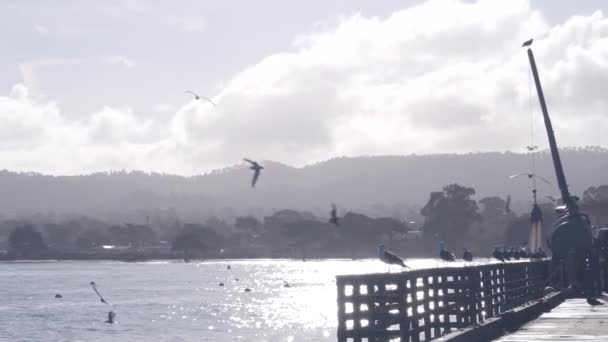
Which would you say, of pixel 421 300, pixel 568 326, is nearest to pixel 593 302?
pixel 568 326

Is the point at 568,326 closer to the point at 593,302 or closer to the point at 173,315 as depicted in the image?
the point at 593,302

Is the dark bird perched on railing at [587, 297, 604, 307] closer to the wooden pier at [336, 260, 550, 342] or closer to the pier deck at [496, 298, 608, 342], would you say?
the pier deck at [496, 298, 608, 342]

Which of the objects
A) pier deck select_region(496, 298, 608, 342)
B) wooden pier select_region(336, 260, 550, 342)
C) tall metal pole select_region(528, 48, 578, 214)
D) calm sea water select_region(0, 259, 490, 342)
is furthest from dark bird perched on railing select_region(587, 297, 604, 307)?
calm sea water select_region(0, 259, 490, 342)

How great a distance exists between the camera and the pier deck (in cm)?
2833

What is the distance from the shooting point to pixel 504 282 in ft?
119

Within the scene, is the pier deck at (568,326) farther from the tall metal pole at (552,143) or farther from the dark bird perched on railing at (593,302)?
the tall metal pole at (552,143)

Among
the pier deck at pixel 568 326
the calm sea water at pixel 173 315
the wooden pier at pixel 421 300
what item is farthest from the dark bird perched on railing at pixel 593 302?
the calm sea water at pixel 173 315

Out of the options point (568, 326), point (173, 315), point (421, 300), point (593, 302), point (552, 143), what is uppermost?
point (552, 143)

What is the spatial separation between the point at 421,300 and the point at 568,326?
26.6 feet

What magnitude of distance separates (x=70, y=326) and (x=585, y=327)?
82279 mm

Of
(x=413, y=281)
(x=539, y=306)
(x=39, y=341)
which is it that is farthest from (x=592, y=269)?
(x=39, y=341)

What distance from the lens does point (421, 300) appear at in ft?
84.4

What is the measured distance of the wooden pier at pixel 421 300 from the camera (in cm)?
2300

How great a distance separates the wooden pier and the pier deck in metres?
1.34
